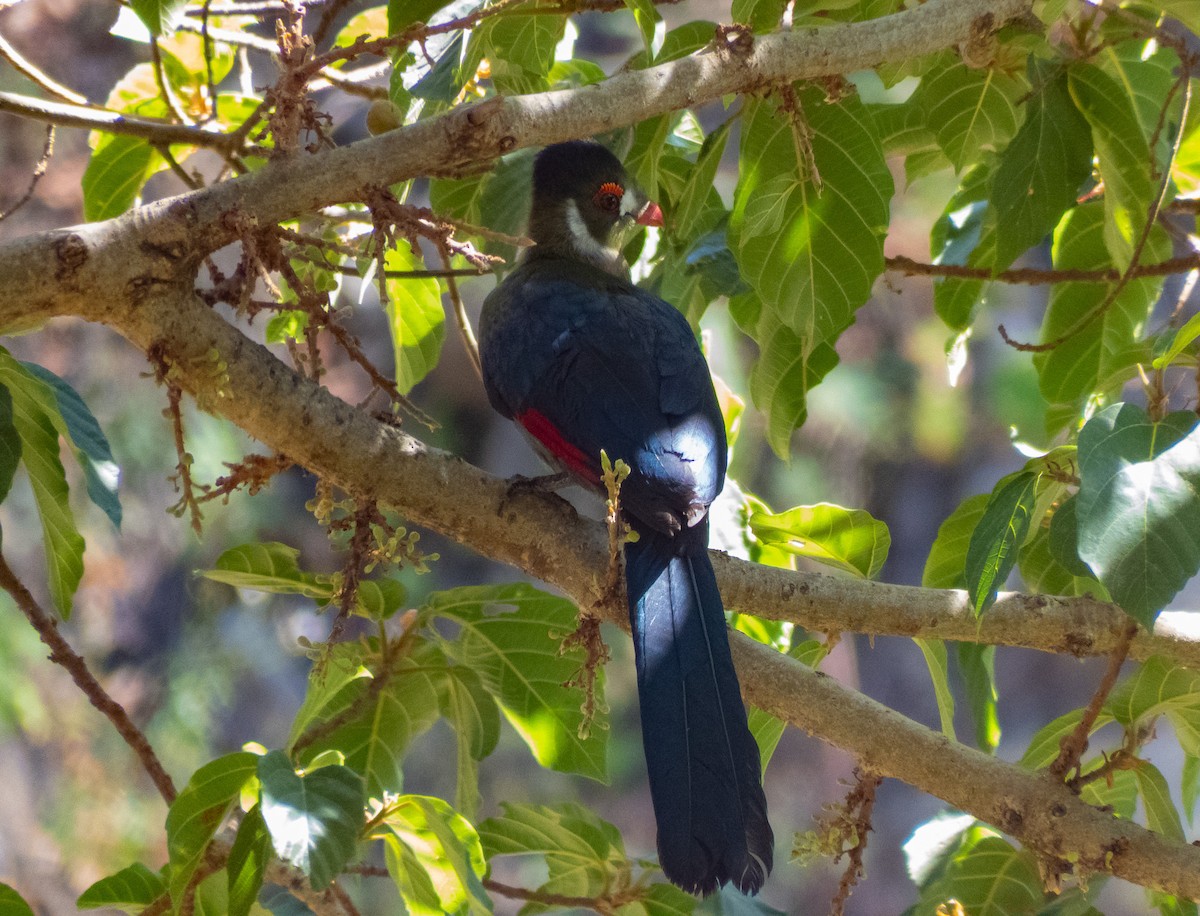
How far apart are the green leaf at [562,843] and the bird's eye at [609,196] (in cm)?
166

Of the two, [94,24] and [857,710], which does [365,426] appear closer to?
[857,710]

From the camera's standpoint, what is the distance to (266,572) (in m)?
2.11

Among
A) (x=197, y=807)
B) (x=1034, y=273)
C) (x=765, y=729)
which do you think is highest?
(x=1034, y=273)

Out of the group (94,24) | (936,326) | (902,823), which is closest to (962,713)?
(902,823)

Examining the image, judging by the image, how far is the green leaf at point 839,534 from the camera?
2.14m

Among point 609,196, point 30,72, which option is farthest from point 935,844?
point 30,72

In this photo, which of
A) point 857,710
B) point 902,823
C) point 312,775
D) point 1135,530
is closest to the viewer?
point 1135,530

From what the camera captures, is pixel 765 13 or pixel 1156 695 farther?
pixel 765 13

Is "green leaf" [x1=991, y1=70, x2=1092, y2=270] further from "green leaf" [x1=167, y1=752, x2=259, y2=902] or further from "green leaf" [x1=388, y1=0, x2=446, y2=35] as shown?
"green leaf" [x1=167, y1=752, x2=259, y2=902]

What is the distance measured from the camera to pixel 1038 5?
213 cm

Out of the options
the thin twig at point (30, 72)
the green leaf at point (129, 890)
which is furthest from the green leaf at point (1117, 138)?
the green leaf at point (129, 890)

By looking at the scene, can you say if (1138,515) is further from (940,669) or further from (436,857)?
(436,857)

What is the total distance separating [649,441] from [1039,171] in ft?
2.84

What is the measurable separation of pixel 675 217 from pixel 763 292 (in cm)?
28
